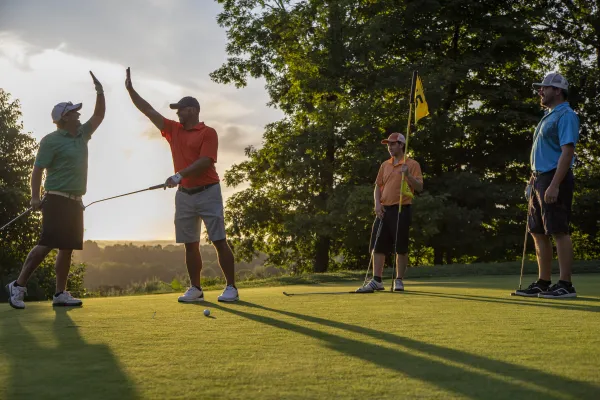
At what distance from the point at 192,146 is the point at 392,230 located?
112 inches

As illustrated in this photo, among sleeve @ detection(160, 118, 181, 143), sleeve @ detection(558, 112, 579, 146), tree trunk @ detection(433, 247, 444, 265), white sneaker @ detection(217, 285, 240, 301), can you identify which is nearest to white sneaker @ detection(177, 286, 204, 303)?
white sneaker @ detection(217, 285, 240, 301)

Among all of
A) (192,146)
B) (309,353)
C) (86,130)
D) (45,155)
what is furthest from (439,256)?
(309,353)

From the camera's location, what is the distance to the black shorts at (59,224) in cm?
713

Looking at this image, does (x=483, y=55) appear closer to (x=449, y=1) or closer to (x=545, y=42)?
(x=449, y=1)

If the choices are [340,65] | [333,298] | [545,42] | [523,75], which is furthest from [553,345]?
[545,42]

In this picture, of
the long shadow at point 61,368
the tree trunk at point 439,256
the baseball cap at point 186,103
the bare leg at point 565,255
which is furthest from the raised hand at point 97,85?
the tree trunk at point 439,256

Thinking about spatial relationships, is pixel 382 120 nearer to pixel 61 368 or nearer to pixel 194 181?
pixel 194 181

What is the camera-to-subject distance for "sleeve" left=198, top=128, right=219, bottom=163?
7039 mm

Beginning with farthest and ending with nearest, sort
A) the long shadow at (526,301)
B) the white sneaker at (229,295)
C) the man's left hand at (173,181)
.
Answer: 1. the white sneaker at (229,295)
2. the man's left hand at (173,181)
3. the long shadow at (526,301)

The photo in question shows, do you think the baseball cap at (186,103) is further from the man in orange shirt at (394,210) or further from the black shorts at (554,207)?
the black shorts at (554,207)

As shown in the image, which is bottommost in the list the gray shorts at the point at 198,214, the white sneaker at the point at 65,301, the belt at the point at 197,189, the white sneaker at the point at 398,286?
the white sneaker at the point at 65,301

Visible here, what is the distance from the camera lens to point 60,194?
718cm

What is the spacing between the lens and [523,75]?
2794 cm

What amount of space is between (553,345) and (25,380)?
8.90ft
